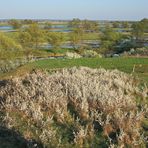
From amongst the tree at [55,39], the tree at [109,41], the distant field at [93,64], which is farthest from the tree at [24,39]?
the distant field at [93,64]

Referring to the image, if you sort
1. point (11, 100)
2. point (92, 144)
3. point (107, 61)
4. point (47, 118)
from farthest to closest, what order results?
point (107, 61) → point (11, 100) → point (47, 118) → point (92, 144)

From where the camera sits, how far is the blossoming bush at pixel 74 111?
9500mm

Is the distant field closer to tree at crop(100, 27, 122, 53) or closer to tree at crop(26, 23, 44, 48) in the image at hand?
tree at crop(100, 27, 122, 53)

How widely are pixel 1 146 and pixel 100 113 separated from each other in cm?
256

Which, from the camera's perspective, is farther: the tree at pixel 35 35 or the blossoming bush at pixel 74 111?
the tree at pixel 35 35

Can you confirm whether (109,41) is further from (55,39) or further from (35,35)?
(35,35)

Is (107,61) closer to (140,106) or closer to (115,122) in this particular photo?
(140,106)

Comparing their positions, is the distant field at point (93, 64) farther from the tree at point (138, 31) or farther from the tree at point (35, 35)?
the tree at point (138, 31)

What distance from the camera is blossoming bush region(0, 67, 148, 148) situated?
950 centimetres

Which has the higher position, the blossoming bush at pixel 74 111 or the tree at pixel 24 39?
the blossoming bush at pixel 74 111

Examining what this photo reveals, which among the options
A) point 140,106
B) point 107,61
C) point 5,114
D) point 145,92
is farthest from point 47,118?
point 107,61

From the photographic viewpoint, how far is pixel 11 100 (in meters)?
12.5

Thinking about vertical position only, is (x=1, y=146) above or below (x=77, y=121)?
below

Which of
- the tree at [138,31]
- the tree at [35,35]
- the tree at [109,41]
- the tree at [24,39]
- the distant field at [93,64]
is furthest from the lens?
the tree at [138,31]
